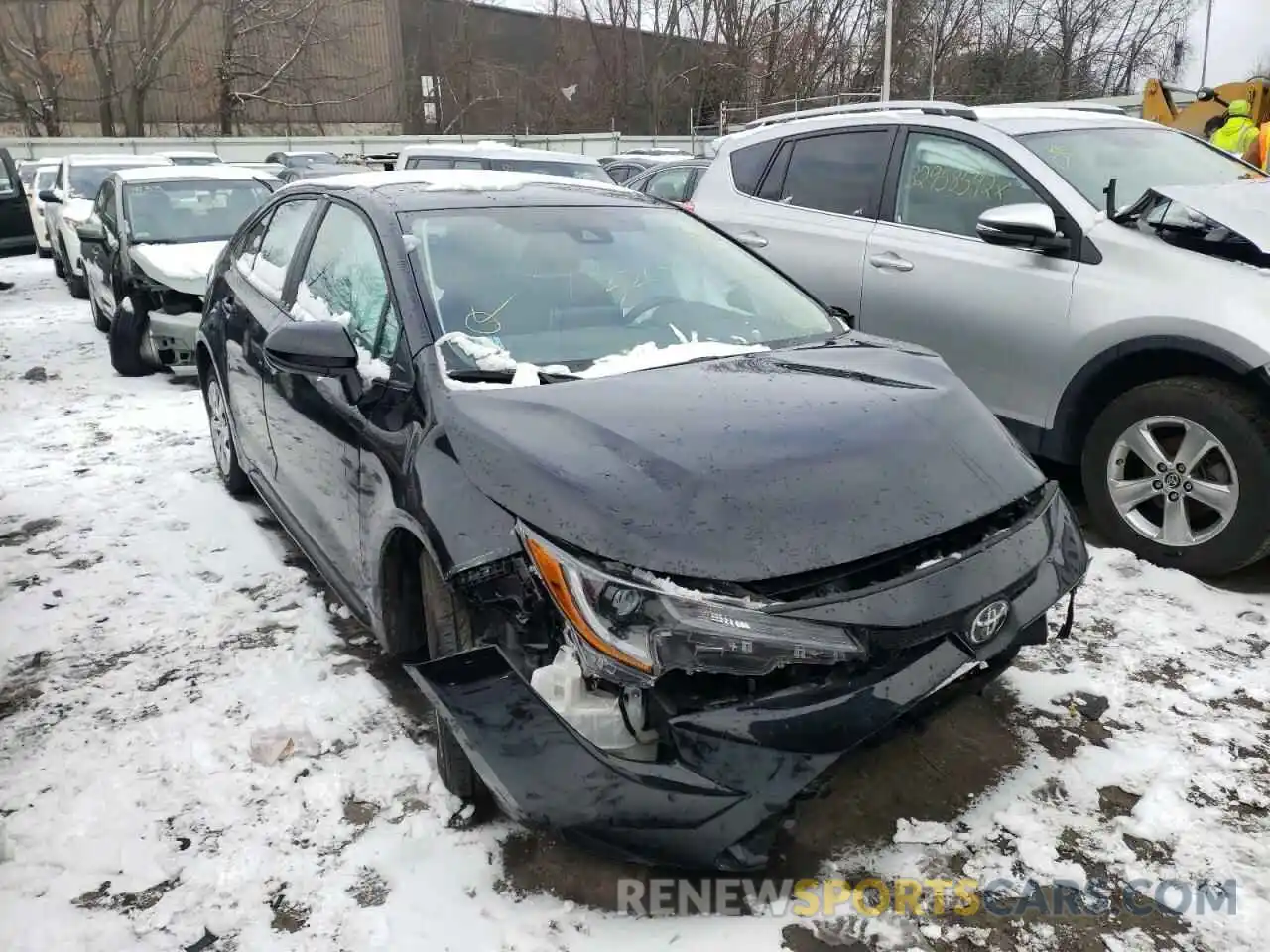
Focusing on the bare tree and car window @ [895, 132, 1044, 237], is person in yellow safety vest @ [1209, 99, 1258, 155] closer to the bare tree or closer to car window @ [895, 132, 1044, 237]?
car window @ [895, 132, 1044, 237]

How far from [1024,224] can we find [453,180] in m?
2.42

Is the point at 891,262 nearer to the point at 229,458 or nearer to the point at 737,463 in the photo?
the point at 737,463

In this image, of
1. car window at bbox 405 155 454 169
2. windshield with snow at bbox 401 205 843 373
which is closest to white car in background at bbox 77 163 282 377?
car window at bbox 405 155 454 169

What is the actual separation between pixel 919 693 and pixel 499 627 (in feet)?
3.23

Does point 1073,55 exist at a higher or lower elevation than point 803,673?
higher

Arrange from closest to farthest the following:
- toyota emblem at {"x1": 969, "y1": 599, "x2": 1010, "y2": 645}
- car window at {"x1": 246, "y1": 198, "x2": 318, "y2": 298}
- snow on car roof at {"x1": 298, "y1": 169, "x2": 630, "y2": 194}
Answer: toyota emblem at {"x1": 969, "y1": 599, "x2": 1010, "y2": 645}
snow on car roof at {"x1": 298, "y1": 169, "x2": 630, "y2": 194}
car window at {"x1": 246, "y1": 198, "x2": 318, "y2": 298}

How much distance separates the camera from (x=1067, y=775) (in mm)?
2678

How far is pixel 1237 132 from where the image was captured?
979 centimetres

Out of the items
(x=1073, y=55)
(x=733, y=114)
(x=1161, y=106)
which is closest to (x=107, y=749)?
(x=1161, y=106)

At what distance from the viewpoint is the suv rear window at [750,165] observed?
5.80 meters

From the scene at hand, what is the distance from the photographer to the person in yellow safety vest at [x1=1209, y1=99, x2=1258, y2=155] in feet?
31.5

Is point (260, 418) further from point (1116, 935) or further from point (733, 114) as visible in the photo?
point (733, 114)

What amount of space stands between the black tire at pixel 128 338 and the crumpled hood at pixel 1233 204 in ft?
23.8

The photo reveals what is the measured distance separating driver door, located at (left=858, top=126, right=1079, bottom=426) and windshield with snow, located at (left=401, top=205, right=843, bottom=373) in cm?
135
